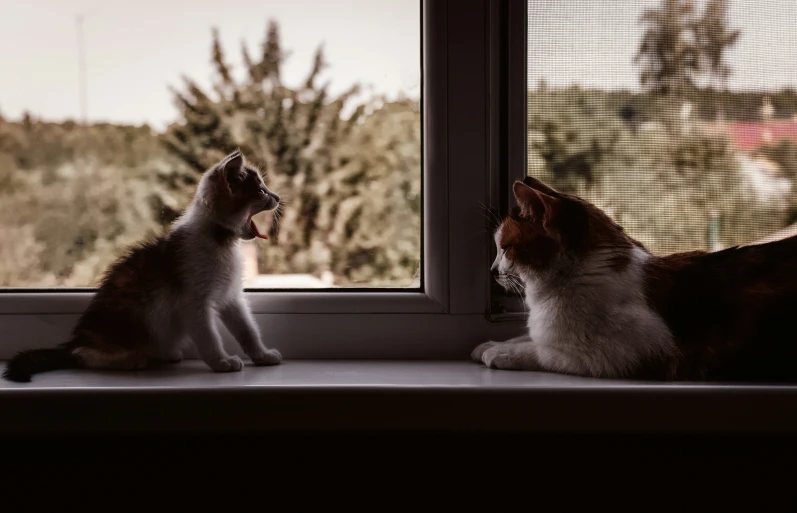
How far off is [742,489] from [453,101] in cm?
69

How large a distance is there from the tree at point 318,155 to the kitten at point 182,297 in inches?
4.9

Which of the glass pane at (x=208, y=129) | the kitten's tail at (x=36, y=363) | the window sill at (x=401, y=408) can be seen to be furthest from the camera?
the glass pane at (x=208, y=129)

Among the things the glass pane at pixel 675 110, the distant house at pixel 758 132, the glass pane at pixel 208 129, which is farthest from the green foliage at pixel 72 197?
the distant house at pixel 758 132

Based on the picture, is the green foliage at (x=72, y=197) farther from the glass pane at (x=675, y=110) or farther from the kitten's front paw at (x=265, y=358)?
the glass pane at (x=675, y=110)

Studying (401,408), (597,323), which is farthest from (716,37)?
(401,408)

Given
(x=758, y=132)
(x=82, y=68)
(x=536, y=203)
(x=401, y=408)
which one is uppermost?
(x=82, y=68)

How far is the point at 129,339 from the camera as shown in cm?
99

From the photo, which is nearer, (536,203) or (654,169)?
(536,203)

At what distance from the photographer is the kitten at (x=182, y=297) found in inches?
39.1

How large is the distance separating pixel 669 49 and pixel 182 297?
0.86 metres

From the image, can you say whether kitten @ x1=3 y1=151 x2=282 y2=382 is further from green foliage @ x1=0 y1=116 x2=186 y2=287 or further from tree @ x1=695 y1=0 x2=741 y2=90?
tree @ x1=695 y1=0 x2=741 y2=90

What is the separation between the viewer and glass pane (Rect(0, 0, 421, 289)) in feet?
3.79

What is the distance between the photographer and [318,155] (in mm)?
1167

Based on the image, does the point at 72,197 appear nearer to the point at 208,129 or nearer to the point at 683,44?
the point at 208,129
